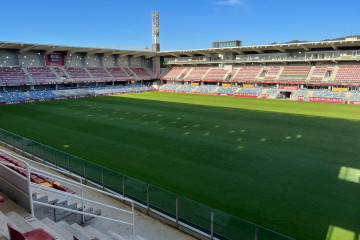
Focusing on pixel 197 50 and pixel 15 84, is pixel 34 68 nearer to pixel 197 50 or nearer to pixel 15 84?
pixel 15 84

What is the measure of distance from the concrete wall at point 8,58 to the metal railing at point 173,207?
50135 millimetres

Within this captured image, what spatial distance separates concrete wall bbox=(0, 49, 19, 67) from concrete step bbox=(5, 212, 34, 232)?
193 ft

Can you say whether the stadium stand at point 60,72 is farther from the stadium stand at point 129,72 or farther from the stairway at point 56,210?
the stairway at point 56,210

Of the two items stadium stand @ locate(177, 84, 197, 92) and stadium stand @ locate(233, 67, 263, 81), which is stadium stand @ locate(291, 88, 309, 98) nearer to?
stadium stand @ locate(233, 67, 263, 81)

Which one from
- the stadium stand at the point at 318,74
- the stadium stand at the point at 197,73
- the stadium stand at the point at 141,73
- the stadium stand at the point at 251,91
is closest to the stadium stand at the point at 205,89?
the stadium stand at the point at 197,73

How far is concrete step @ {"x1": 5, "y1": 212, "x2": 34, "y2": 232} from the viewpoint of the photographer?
5455 mm

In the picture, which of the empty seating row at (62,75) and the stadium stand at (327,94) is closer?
the stadium stand at (327,94)

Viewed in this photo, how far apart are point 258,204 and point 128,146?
1079cm

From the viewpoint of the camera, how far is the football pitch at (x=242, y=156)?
10.8 metres

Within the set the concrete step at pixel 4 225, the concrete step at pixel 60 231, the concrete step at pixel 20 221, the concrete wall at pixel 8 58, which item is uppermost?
the concrete wall at pixel 8 58

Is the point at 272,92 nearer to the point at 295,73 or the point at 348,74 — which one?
the point at 295,73

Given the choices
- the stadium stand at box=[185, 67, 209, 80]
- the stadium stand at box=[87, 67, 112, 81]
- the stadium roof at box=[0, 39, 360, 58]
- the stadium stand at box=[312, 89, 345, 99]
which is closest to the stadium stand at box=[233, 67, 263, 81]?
the stadium roof at box=[0, 39, 360, 58]

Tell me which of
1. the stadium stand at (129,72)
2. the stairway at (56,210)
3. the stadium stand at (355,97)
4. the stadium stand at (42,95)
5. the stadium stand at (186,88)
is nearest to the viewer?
the stairway at (56,210)

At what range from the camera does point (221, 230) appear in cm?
837
